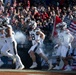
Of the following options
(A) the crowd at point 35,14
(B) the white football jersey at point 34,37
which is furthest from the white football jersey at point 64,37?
(B) the white football jersey at point 34,37

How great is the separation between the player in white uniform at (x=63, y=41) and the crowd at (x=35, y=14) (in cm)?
25

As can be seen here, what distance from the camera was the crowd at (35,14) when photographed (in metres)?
12.7

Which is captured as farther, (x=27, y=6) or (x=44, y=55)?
(x=27, y=6)

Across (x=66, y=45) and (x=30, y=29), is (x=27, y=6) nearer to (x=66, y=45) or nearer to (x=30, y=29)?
(x=30, y=29)

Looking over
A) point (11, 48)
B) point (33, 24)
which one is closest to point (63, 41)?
point (33, 24)

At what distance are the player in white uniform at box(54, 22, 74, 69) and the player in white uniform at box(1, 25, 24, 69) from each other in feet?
3.91

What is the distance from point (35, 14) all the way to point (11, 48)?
1518mm

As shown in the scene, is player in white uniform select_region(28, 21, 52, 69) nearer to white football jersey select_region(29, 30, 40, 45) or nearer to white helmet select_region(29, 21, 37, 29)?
white football jersey select_region(29, 30, 40, 45)

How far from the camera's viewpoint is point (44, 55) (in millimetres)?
12359

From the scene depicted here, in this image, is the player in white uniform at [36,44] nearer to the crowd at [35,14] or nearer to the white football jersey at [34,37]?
the white football jersey at [34,37]

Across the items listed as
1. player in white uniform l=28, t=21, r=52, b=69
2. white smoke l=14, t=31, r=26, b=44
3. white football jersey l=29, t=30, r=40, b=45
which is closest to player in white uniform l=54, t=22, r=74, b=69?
player in white uniform l=28, t=21, r=52, b=69

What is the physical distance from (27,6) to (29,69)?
2326mm

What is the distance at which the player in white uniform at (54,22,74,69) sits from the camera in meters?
12.4

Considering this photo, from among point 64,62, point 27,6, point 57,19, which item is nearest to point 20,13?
point 27,6
